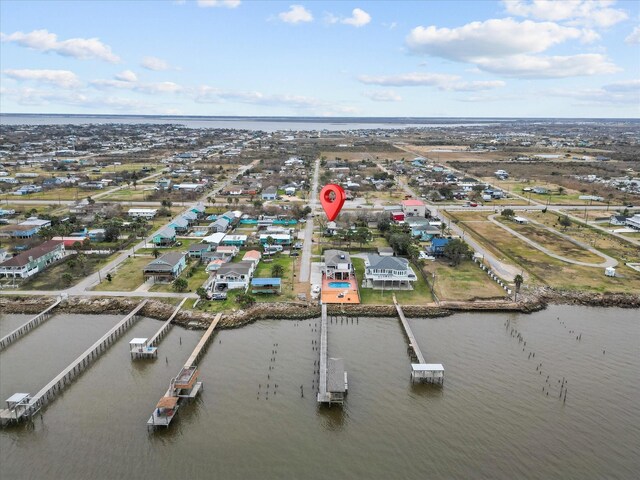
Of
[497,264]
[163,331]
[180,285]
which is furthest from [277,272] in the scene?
[497,264]

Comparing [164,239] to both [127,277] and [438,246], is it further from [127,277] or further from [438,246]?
[438,246]

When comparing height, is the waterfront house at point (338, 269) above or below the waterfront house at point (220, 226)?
below

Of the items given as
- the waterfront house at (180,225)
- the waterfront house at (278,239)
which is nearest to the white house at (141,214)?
the waterfront house at (180,225)

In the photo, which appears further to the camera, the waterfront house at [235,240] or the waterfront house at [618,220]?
the waterfront house at [618,220]

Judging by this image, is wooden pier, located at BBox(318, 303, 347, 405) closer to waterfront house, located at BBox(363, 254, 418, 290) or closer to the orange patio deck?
the orange patio deck

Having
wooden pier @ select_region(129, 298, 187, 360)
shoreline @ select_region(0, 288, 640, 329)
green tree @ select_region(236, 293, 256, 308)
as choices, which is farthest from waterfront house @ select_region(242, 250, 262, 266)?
wooden pier @ select_region(129, 298, 187, 360)

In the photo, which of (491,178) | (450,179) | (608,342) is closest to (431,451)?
(608,342)

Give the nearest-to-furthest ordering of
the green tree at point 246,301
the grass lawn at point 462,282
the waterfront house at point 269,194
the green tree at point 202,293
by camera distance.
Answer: the green tree at point 246,301 → the green tree at point 202,293 → the grass lawn at point 462,282 → the waterfront house at point 269,194

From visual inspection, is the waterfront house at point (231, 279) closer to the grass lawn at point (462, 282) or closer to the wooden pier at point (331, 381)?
the wooden pier at point (331, 381)
